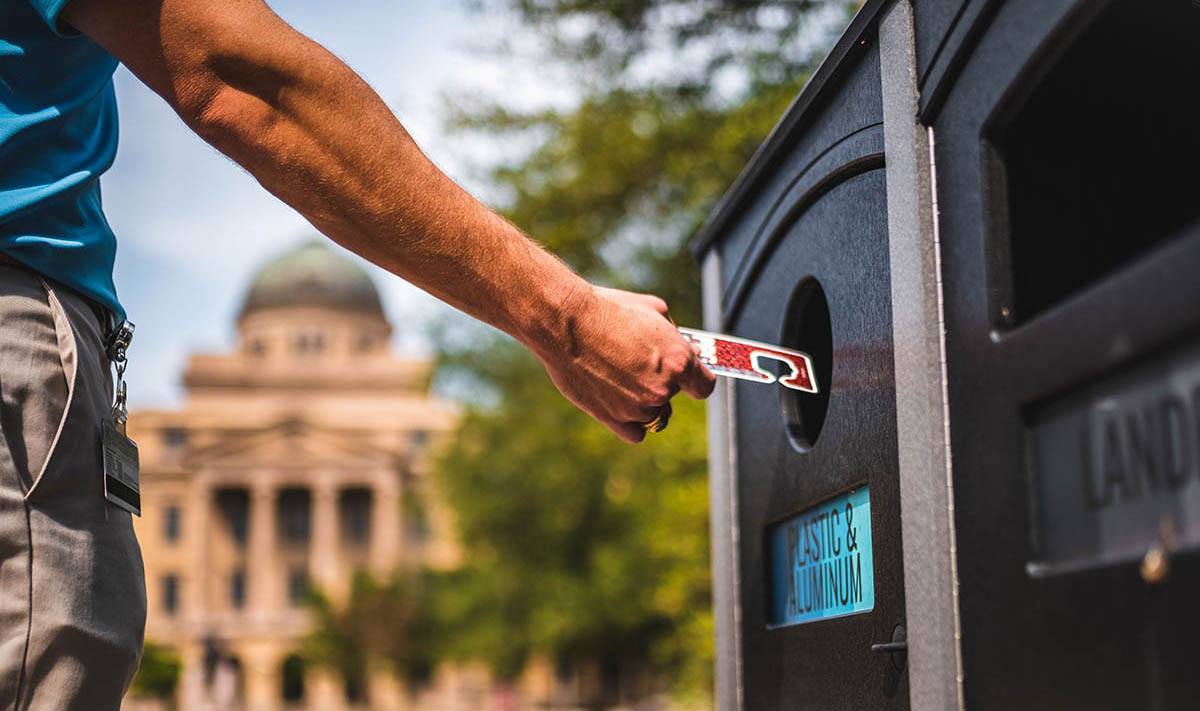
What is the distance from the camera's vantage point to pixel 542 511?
25547 millimetres

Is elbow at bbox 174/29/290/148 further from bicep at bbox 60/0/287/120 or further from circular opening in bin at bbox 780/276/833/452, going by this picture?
circular opening in bin at bbox 780/276/833/452

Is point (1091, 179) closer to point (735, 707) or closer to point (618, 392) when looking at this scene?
point (618, 392)

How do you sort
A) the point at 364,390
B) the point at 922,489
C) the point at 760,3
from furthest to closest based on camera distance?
the point at 364,390 → the point at 760,3 → the point at 922,489

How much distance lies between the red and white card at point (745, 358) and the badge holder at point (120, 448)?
0.65 meters

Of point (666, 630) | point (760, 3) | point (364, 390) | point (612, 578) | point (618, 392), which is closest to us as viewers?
point (618, 392)

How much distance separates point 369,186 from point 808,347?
71 cm

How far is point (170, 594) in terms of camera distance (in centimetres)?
5919

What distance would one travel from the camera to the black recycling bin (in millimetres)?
890

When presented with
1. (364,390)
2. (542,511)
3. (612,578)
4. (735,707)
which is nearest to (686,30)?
(735,707)

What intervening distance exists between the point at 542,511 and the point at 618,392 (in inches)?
952

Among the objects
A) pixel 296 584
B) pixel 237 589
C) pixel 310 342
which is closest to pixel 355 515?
pixel 296 584

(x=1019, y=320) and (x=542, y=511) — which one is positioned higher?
(x=542, y=511)

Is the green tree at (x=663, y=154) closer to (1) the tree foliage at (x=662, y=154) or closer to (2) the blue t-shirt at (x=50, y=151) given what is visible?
(1) the tree foliage at (x=662, y=154)

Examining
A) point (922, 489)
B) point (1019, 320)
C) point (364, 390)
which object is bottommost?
point (922, 489)
